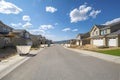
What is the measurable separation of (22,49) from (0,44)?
15.2 meters

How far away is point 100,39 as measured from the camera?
41875 mm

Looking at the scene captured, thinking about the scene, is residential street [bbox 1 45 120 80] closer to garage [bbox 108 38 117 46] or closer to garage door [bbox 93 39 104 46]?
garage [bbox 108 38 117 46]

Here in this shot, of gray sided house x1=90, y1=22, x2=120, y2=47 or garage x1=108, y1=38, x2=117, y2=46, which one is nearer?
garage x1=108, y1=38, x2=117, y2=46

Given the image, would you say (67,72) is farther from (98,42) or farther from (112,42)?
(98,42)

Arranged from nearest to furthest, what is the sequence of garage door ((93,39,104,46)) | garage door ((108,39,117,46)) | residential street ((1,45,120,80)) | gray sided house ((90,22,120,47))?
1. residential street ((1,45,120,80))
2. garage door ((108,39,117,46))
3. gray sided house ((90,22,120,47))
4. garage door ((93,39,104,46))

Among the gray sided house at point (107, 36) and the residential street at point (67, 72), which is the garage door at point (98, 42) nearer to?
the gray sided house at point (107, 36)

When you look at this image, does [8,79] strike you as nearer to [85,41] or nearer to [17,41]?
[17,41]

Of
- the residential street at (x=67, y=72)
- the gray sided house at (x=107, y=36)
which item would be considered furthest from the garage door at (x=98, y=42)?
the residential street at (x=67, y=72)

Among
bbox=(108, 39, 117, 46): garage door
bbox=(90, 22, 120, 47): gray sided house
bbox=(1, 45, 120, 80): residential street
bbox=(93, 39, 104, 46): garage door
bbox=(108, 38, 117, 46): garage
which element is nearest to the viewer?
bbox=(1, 45, 120, 80): residential street

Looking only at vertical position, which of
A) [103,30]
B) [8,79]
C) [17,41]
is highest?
[103,30]

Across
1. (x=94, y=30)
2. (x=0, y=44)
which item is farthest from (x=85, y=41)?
(x=0, y=44)

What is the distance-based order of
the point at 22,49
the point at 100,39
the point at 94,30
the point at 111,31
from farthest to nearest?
the point at 94,30
the point at 100,39
the point at 111,31
the point at 22,49

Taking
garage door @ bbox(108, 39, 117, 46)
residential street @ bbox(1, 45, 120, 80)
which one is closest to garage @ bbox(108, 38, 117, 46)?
garage door @ bbox(108, 39, 117, 46)

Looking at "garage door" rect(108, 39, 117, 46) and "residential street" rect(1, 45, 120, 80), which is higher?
"garage door" rect(108, 39, 117, 46)
